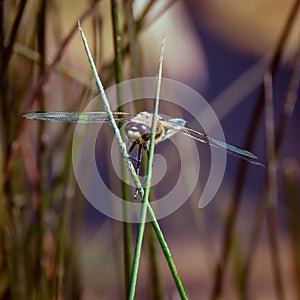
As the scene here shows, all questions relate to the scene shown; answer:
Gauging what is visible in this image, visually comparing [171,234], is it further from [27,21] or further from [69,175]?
[69,175]

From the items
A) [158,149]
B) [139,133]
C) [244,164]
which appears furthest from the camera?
[158,149]

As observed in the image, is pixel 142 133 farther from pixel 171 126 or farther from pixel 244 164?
pixel 244 164

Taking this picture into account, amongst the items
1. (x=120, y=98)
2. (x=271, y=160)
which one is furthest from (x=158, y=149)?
(x=120, y=98)

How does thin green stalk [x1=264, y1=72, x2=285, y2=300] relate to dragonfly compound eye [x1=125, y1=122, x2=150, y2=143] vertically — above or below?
above

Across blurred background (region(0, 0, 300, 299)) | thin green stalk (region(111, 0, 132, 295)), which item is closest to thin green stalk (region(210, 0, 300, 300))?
blurred background (region(0, 0, 300, 299))

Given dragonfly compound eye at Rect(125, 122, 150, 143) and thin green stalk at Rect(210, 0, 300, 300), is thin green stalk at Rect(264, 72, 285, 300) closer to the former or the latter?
thin green stalk at Rect(210, 0, 300, 300)

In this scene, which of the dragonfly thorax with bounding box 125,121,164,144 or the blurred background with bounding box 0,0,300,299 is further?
the blurred background with bounding box 0,0,300,299

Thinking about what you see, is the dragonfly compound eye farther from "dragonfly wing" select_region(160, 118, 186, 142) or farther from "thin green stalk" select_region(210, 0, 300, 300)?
"thin green stalk" select_region(210, 0, 300, 300)

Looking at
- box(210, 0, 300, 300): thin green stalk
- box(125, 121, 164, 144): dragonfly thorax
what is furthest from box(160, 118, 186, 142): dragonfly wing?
box(210, 0, 300, 300): thin green stalk

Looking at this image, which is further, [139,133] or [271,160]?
[271,160]
